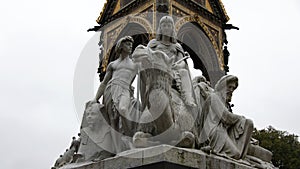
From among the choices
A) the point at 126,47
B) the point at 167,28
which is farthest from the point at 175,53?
the point at 126,47

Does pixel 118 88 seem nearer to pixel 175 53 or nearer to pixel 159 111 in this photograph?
pixel 159 111

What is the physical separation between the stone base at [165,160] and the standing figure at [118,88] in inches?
24.9

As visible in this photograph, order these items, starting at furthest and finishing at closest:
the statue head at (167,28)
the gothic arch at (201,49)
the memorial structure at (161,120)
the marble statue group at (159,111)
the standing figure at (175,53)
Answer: the gothic arch at (201,49) < the statue head at (167,28) < the standing figure at (175,53) < the marble statue group at (159,111) < the memorial structure at (161,120)

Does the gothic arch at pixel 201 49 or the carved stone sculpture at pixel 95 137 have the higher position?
the gothic arch at pixel 201 49

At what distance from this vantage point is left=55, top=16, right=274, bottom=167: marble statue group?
810 centimetres

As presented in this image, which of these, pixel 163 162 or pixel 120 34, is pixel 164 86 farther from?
pixel 120 34

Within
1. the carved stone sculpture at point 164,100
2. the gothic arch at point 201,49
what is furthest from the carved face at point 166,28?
the gothic arch at point 201,49

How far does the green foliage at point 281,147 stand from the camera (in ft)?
110

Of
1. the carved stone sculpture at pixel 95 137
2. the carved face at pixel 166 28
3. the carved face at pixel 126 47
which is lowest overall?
the carved stone sculpture at pixel 95 137

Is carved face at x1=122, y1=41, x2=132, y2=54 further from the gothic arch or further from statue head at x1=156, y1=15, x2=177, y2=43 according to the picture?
the gothic arch

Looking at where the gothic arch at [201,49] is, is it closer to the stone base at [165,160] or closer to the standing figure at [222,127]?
the standing figure at [222,127]

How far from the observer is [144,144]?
795cm

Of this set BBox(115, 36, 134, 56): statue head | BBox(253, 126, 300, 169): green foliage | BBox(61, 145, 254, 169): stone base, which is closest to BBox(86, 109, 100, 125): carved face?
BBox(61, 145, 254, 169): stone base

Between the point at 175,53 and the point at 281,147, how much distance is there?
2674cm
